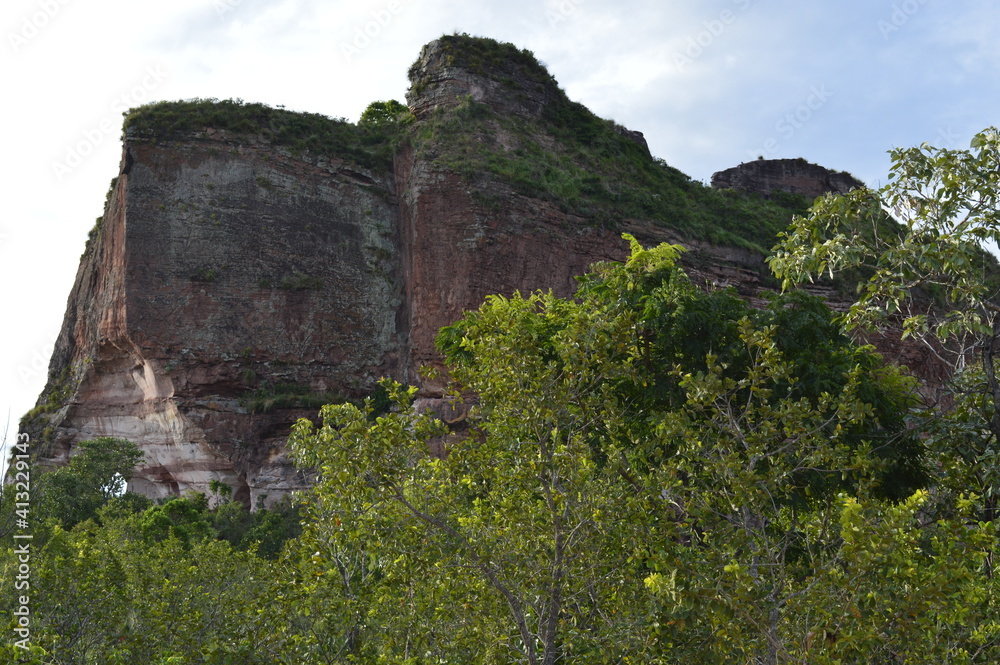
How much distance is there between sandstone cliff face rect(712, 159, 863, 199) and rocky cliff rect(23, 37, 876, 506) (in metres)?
12.5

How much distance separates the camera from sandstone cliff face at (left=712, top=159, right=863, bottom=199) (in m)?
49.1

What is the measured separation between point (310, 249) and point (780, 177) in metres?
29.7

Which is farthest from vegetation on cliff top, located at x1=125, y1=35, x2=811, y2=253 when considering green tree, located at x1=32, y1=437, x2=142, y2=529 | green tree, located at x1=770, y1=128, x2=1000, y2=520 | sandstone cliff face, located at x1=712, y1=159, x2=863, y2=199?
green tree, located at x1=770, y1=128, x2=1000, y2=520

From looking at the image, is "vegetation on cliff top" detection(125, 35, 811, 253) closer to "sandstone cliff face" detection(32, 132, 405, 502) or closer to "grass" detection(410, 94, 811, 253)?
"grass" detection(410, 94, 811, 253)

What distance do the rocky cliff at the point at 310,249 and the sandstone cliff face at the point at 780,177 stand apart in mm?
12453

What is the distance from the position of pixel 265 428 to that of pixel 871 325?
27405 millimetres

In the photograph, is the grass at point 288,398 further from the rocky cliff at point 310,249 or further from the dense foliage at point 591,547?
the dense foliage at point 591,547

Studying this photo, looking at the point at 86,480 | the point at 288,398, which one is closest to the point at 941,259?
the point at 288,398

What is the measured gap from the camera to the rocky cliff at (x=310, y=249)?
31.6 meters

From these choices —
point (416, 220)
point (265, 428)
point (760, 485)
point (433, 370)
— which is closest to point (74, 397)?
point (265, 428)

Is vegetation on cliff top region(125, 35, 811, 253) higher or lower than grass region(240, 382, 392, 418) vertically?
higher

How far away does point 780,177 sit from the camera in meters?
49.5

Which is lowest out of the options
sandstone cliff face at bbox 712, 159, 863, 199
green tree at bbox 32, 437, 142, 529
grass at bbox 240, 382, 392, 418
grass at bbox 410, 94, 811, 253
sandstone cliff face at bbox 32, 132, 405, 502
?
green tree at bbox 32, 437, 142, 529

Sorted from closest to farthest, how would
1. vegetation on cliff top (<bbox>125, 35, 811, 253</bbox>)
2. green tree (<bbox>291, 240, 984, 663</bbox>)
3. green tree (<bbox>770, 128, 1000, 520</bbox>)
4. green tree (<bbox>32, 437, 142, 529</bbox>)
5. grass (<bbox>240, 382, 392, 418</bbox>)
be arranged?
green tree (<bbox>291, 240, 984, 663</bbox>)
green tree (<bbox>770, 128, 1000, 520</bbox>)
green tree (<bbox>32, 437, 142, 529</bbox>)
grass (<bbox>240, 382, 392, 418</bbox>)
vegetation on cliff top (<bbox>125, 35, 811, 253</bbox>)
